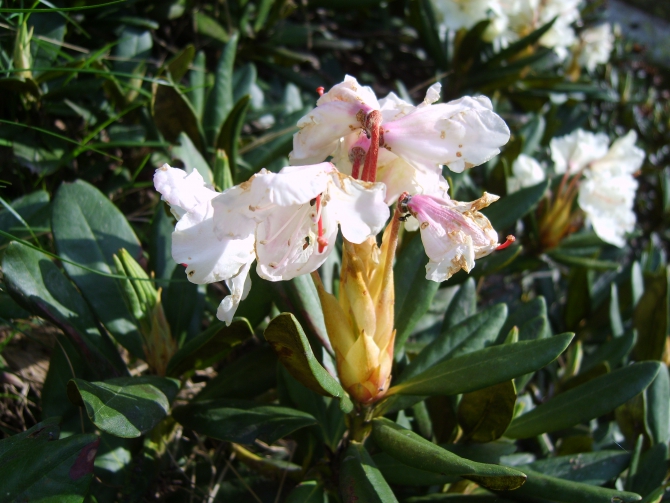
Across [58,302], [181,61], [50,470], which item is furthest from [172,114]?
[50,470]

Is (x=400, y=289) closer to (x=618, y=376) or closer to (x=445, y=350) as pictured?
(x=445, y=350)

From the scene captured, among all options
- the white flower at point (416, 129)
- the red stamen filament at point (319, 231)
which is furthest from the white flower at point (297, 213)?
the white flower at point (416, 129)

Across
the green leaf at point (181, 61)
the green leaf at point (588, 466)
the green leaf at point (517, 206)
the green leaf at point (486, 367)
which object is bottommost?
the green leaf at point (588, 466)

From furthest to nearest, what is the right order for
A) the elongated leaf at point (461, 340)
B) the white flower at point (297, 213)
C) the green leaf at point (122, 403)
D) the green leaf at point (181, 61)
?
the green leaf at point (181, 61), the elongated leaf at point (461, 340), the green leaf at point (122, 403), the white flower at point (297, 213)

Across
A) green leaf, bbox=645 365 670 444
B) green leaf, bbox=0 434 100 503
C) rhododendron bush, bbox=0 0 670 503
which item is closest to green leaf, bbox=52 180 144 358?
rhododendron bush, bbox=0 0 670 503

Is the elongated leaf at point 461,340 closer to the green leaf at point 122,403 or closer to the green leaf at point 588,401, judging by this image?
the green leaf at point 588,401

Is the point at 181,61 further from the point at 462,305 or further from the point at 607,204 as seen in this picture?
the point at 607,204
